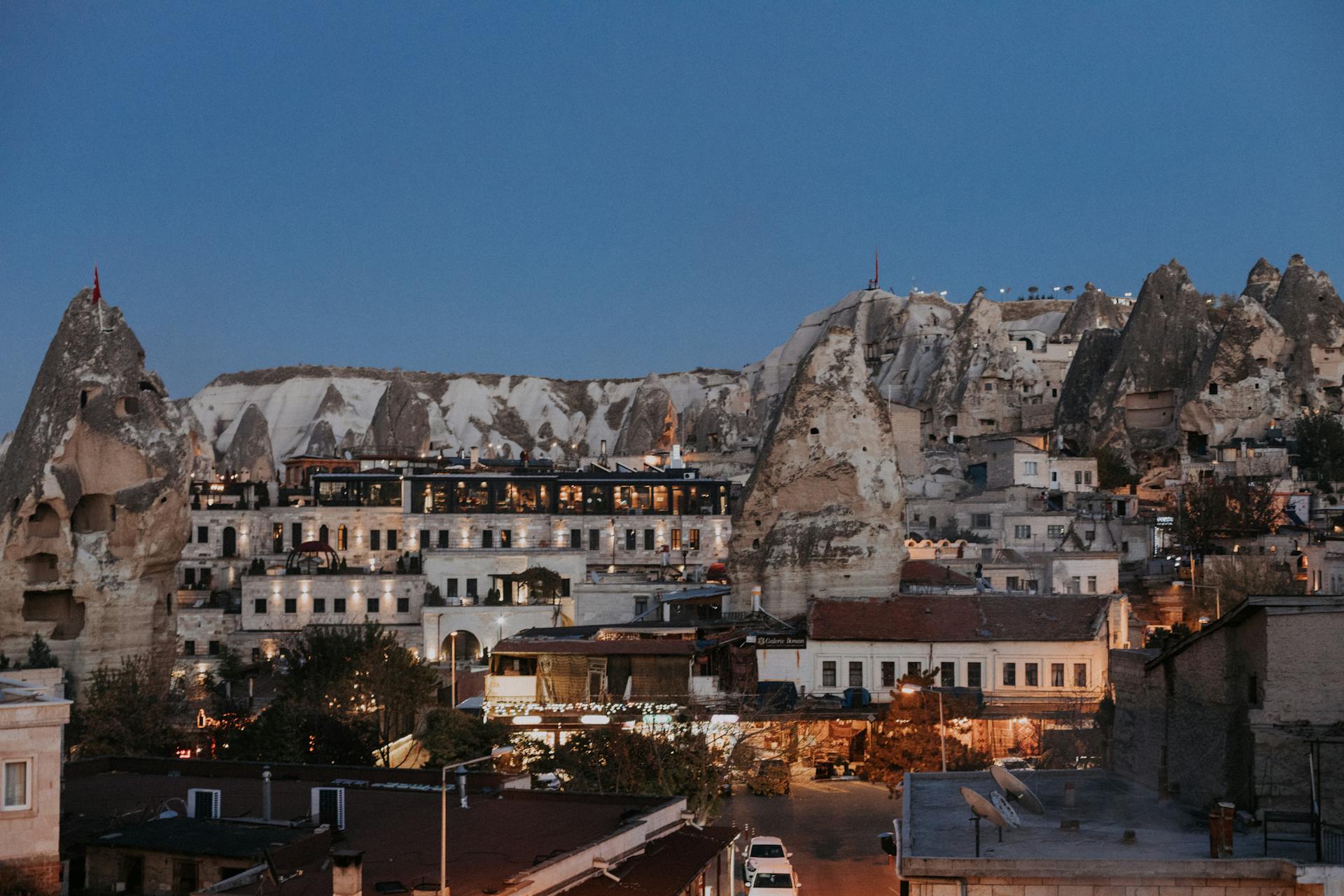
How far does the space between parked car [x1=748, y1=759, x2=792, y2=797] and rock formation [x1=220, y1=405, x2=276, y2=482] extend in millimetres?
94639

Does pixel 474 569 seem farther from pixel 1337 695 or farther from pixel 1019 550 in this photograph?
pixel 1337 695

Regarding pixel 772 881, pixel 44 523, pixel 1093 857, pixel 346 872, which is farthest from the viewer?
pixel 44 523

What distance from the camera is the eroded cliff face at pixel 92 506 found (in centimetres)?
5609

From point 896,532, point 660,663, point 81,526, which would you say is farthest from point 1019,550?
point 81,526

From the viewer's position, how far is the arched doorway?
6450cm

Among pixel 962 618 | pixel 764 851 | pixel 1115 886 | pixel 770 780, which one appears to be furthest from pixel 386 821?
pixel 962 618

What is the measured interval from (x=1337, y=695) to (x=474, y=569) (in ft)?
190

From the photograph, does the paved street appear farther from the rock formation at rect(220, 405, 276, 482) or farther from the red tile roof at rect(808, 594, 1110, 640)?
the rock formation at rect(220, 405, 276, 482)

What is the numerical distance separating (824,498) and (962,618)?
11654 mm

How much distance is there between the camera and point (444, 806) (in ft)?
59.0

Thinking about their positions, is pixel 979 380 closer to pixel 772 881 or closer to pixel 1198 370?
pixel 1198 370

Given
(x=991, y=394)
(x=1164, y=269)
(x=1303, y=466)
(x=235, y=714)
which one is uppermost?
(x=1164, y=269)

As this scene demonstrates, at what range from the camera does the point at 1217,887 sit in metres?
12.7

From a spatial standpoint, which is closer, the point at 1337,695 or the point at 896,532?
the point at 1337,695
